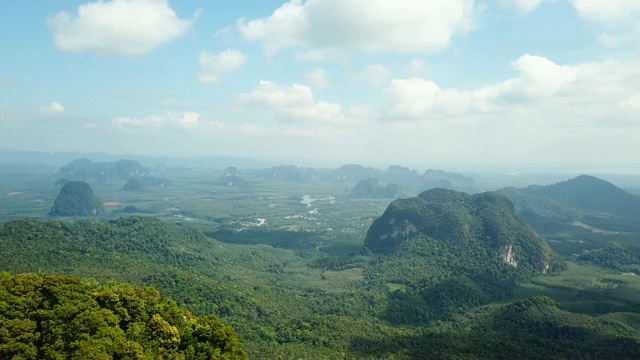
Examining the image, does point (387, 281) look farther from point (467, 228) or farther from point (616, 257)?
point (616, 257)

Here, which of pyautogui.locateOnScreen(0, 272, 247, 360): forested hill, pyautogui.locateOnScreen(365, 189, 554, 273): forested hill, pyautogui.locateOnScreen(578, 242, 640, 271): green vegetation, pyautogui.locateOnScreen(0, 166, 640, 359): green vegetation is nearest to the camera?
pyautogui.locateOnScreen(0, 272, 247, 360): forested hill

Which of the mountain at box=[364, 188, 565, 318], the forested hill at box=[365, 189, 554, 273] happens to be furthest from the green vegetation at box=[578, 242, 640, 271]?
the forested hill at box=[365, 189, 554, 273]

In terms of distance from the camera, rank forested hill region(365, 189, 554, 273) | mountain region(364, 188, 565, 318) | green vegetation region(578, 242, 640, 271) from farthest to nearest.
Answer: forested hill region(365, 189, 554, 273) → green vegetation region(578, 242, 640, 271) → mountain region(364, 188, 565, 318)

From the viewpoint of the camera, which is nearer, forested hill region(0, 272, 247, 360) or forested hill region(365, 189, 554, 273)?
forested hill region(0, 272, 247, 360)

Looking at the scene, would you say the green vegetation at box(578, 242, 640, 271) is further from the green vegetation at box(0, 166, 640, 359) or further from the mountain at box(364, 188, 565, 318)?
the mountain at box(364, 188, 565, 318)

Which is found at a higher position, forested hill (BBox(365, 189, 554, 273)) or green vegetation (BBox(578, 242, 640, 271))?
forested hill (BBox(365, 189, 554, 273))

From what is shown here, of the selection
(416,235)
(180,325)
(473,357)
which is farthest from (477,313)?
(180,325)

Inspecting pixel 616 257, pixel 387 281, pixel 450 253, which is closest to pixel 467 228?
pixel 450 253
